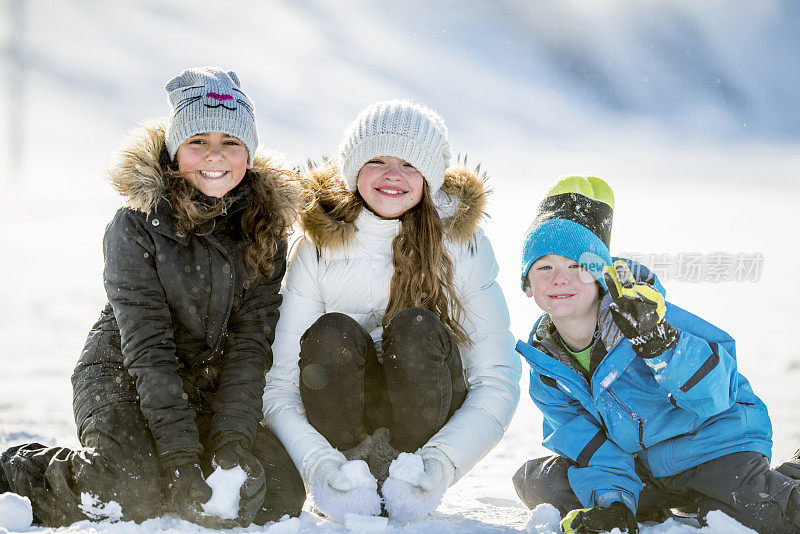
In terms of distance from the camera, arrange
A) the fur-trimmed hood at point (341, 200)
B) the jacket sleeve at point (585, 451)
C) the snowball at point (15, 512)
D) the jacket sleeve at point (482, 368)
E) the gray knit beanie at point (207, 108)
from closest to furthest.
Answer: the snowball at point (15, 512) < the jacket sleeve at point (585, 451) < the jacket sleeve at point (482, 368) < the gray knit beanie at point (207, 108) < the fur-trimmed hood at point (341, 200)

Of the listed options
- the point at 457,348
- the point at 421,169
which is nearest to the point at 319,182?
the point at 421,169

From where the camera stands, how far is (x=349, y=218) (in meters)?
2.90

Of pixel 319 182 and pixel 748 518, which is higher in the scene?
pixel 319 182

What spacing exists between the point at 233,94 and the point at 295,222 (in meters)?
0.58

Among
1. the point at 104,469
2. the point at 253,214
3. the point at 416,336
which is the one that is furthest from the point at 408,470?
the point at 253,214

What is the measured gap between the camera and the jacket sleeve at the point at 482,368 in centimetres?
254

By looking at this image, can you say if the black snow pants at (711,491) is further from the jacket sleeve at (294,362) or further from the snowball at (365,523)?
the jacket sleeve at (294,362)

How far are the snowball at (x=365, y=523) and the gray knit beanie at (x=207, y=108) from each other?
1.49m

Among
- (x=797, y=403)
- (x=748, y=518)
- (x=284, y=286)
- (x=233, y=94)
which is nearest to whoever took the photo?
(x=748, y=518)

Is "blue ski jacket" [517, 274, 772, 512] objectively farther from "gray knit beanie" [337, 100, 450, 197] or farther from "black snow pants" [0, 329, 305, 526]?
"black snow pants" [0, 329, 305, 526]

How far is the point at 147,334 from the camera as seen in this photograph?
245 cm

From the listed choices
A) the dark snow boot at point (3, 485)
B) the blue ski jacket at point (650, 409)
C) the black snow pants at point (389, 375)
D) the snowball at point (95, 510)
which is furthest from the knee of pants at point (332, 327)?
the dark snow boot at point (3, 485)

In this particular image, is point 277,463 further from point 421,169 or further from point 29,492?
point 421,169

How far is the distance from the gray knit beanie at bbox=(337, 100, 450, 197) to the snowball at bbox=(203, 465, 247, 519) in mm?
1325
